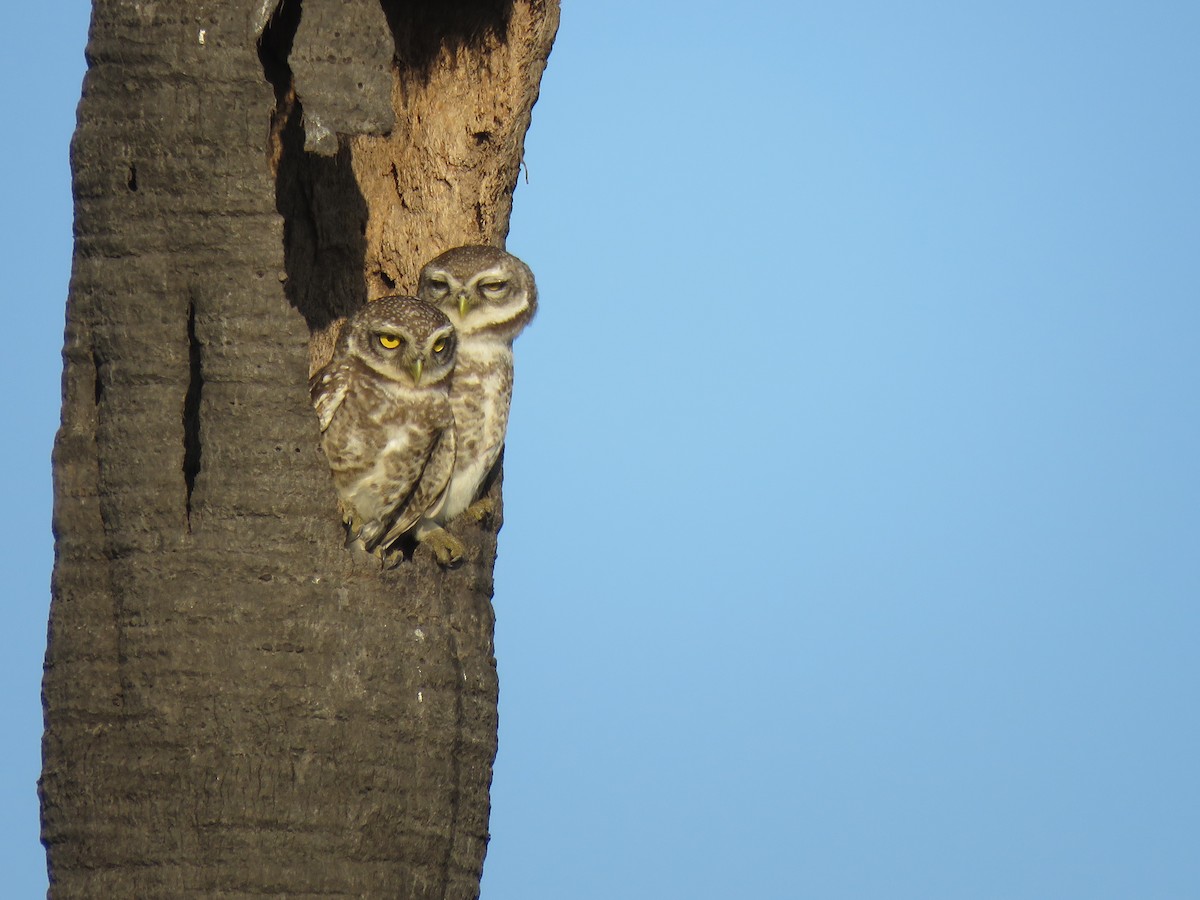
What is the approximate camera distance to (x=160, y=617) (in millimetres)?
6281

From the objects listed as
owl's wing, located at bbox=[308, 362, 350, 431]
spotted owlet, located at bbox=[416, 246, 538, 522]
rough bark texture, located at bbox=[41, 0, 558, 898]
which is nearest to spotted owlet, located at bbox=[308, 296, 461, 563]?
owl's wing, located at bbox=[308, 362, 350, 431]

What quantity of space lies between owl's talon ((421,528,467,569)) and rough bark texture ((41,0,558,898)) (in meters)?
0.34

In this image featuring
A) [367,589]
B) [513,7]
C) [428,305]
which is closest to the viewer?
[367,589]

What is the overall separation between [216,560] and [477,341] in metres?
1.95

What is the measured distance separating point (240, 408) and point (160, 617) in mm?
730

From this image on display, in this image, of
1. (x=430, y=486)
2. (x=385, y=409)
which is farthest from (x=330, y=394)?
(x=430, y=486)

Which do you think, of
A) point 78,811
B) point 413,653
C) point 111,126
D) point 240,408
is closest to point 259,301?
point 240,408

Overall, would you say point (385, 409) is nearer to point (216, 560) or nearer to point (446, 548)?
point (446, 548)

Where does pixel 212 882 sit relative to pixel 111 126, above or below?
below

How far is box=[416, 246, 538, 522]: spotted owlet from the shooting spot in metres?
7.66

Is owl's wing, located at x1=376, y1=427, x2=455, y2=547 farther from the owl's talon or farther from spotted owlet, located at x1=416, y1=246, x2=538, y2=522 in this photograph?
the owl's talon

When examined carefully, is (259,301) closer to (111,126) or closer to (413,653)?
(111,126)

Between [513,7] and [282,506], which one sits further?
[513,7]

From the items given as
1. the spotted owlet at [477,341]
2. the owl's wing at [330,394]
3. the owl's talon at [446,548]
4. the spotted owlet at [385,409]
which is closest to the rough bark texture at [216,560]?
the owl's talon at [446,548]
